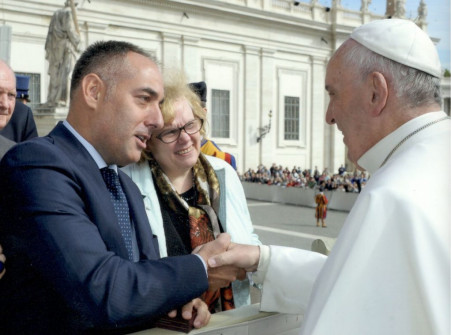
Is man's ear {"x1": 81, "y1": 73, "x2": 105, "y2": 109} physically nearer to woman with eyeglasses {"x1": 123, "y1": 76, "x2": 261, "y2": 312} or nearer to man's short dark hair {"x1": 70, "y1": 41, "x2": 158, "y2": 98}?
man's short dark hair {"x1": 70, "y1": 41, "x2": 158, "y2": 98}

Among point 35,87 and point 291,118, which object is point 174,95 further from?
point 291,118

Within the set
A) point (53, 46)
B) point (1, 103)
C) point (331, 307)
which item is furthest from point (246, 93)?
point (331, 307)

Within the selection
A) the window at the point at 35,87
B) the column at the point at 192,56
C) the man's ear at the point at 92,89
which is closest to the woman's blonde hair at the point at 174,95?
the man's ear at the point at 92,89

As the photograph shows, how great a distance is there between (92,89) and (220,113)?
25.0 metres

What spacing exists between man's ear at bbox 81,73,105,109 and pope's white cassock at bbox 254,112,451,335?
78cm

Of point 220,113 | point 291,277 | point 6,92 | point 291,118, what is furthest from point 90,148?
point 291,118

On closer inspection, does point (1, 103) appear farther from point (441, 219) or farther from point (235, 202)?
point (441, 219)

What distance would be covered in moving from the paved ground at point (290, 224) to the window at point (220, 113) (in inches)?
323

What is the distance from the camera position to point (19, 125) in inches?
146

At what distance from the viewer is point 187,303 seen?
1.44 m

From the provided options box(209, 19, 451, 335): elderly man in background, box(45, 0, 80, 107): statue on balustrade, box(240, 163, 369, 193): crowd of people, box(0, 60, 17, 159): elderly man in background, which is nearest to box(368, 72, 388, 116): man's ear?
→ box(209, 19, 451, 335): elderly man in background

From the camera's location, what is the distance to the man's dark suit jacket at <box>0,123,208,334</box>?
1258 millimetres

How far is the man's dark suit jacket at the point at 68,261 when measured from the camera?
1.26 metres

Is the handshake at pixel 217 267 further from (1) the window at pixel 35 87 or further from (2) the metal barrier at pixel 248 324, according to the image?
(1) the window at pixel 35 87
